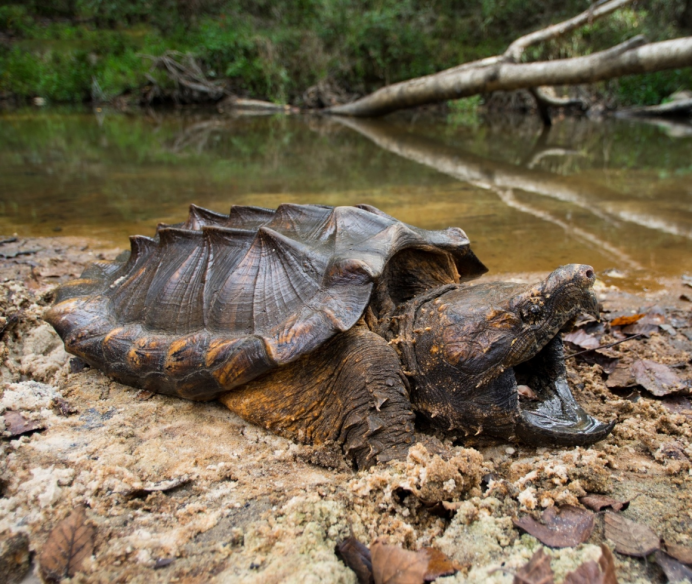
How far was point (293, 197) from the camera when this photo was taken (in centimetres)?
545

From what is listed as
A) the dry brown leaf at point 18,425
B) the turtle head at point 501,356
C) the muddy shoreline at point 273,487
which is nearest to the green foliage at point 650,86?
the muddy shoreline at point 273,487

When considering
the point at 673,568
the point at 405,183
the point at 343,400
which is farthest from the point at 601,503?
the point at 405,183

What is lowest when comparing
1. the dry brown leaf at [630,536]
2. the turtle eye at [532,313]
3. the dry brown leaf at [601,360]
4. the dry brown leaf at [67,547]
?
the dry brown leaf at [67,547]

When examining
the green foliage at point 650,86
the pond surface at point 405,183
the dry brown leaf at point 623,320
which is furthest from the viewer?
the green foliage at point 650,86

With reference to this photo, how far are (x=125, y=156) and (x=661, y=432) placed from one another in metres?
8.27

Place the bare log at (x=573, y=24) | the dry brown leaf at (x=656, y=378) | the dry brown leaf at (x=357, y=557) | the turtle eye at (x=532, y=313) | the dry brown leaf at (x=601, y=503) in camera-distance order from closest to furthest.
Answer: the dry brown leaf at (x=357, y=557), the dry brown leaf at (x=601, y=503), the turtle eye at (x=532, y=313), the dry brown leaf at (x=656, y=378), the bare log at (x=573, y=24)

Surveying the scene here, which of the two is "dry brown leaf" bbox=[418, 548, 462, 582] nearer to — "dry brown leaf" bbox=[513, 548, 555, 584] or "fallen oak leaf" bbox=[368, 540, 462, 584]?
A: "fallen oak leaf" bbox=[368, 540, 462, 584]

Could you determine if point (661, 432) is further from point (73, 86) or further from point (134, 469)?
point (73, 86)

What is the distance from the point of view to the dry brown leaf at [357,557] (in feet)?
4.42

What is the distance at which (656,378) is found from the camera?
2.37 m

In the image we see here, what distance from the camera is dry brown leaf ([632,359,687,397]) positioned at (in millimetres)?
2266

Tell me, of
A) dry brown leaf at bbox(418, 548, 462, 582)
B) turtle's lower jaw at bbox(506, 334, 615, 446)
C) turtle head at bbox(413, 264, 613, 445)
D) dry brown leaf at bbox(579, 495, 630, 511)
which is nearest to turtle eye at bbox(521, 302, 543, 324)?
turtle head at bbox(413, 264, 613, 445)

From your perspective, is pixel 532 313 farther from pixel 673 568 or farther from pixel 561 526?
pixel 673 568

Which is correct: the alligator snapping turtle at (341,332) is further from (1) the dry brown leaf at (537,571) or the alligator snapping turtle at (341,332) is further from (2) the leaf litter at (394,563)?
(1) the dry brown leaf at (537,571)
